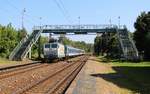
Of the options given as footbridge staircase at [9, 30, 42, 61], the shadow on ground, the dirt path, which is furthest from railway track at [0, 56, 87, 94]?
footbridge staircase at [9, 30, 42, 61]

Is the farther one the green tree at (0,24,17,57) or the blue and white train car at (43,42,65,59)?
the green tree at (0,24,17,57)

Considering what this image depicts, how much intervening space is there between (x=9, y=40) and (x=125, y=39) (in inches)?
962

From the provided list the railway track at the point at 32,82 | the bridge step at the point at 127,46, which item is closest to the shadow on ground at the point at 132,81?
the railway track at the point at 32,82

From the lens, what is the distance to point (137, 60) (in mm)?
74312

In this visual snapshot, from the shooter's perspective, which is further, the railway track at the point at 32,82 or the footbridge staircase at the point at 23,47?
the footbridge staircase at the point at 23,47

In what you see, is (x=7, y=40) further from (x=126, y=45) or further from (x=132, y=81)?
(x=132, y=81)

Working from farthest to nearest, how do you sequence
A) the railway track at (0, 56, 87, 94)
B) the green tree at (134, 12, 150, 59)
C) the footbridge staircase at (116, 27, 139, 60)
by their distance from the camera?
1. the green tree at (134, 12, 150, 59)
2. the footbridge staircase at (116, 27, 139, 60)
3. the railway track at (0, 56, 87, 94)

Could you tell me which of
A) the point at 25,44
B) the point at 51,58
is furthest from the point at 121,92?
the point at 25,44

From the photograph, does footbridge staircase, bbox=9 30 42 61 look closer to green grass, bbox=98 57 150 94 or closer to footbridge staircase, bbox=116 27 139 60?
footbridge staircase, bbox=116 27 139 60

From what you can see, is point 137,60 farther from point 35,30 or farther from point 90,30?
point 35,30

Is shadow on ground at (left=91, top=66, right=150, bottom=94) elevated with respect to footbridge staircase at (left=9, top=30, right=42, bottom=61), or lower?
lower

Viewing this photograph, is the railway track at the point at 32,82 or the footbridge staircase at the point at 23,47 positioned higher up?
the footbridge staircase at the point at 23,47

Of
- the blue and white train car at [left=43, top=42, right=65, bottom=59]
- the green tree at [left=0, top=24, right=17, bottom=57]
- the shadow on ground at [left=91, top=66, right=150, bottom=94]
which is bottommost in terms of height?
the shadow on ground at [left=91, top=66, right=150, bottom=94]

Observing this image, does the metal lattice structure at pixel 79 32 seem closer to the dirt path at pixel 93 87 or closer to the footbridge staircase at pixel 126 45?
the footbridge staircase at pixel 126 45
